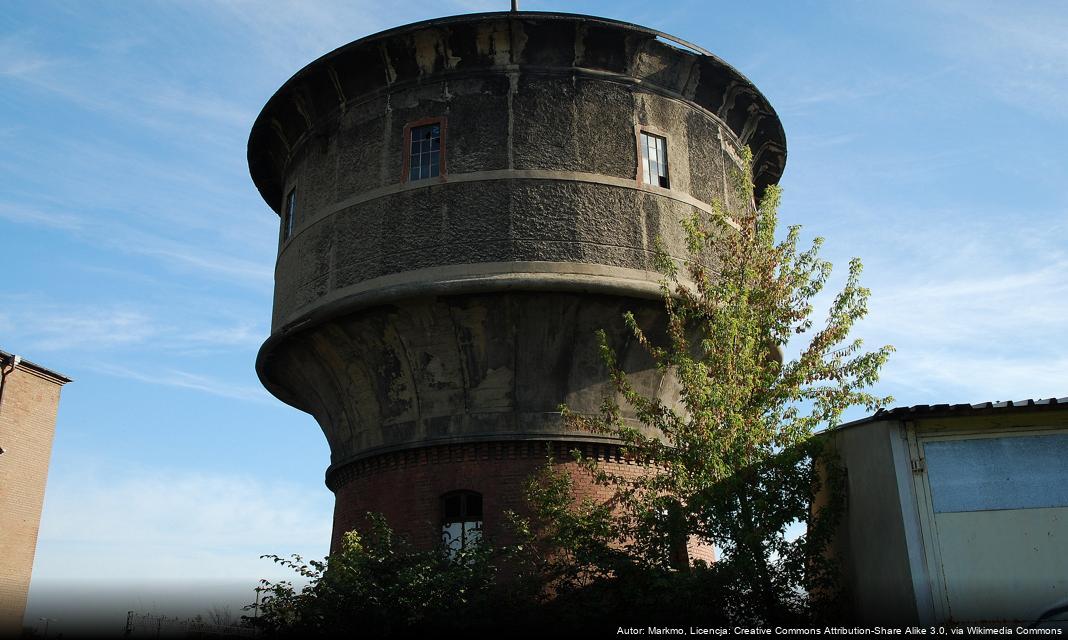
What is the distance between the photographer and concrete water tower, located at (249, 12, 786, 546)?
39.7 feet

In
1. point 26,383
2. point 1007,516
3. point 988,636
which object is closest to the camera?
point 988,636

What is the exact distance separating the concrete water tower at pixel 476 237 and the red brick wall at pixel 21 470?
9.37 meters

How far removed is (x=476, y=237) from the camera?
12.3m

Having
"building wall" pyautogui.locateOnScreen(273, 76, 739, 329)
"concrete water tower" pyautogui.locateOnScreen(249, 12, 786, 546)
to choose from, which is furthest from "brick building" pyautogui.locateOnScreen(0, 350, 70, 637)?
"building wall" pyautogui.locateOnScreen(273, 76, 739, 329)

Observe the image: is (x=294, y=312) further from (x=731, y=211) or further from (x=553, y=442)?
(x=731, y=211)

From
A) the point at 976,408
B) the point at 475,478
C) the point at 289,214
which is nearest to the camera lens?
the point at 976,408

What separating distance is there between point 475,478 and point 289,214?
5.49 m

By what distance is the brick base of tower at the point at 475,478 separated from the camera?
39.1ft

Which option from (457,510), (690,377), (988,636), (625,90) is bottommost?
(988,636)

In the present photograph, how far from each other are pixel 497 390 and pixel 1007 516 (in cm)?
582

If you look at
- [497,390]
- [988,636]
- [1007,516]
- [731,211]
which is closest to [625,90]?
[731,211]

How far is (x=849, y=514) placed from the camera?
36.1 ft

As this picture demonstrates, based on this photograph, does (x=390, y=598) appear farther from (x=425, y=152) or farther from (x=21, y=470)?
(x=21, y=470)

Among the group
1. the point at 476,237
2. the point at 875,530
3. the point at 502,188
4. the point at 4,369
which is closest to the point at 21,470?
the point at 4,369
